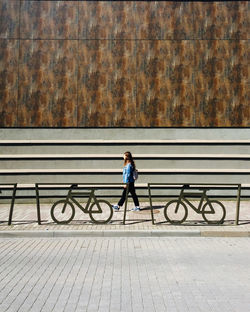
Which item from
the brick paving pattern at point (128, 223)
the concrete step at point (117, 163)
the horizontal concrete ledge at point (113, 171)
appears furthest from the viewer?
the concrete step at point (117, 163)

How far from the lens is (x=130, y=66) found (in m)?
16.8

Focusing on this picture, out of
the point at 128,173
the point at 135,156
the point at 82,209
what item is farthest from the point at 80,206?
the point at 135,156

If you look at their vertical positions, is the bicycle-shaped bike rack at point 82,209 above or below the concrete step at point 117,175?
below

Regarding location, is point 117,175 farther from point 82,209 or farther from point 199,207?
point 199,207

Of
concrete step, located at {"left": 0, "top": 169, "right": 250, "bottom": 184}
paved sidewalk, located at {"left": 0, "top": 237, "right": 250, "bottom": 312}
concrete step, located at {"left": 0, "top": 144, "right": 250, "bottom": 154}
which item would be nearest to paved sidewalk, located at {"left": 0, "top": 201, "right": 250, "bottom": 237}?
paved sidewalk, located at {"left": 0, "top": 237, "right": 250, "bottom": 312}

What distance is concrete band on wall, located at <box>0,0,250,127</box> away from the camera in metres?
16.7

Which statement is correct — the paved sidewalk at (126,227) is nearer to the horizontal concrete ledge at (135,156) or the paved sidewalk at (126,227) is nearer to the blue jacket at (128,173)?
the blue jacket at (128,173)

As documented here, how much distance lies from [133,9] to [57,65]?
434cm

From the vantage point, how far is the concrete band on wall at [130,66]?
1666cm

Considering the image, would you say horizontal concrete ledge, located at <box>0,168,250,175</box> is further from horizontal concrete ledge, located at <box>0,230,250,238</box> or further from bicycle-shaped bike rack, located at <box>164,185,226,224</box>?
horizontal concrete ledge, located at <box>0,230,250,238</box>

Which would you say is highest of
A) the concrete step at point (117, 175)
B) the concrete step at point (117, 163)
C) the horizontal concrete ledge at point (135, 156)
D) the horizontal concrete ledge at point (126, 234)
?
the horizontal concrete ledge at point (135, 156)

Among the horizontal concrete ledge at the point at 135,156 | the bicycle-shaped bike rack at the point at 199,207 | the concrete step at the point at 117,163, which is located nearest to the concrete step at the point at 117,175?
the concrete step at the point at 117,163

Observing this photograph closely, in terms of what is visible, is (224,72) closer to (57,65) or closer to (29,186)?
(57,65)

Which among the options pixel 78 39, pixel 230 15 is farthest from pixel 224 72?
pixel 78 39
